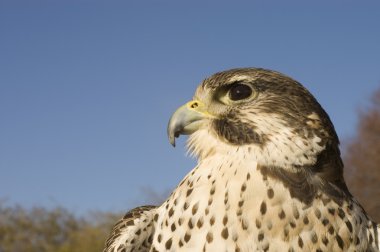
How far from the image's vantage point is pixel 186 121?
348 centimetres

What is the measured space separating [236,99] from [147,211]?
1.01 metres

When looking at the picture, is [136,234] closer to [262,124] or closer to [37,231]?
[262,124]

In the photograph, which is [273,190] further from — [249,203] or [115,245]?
[115,245]

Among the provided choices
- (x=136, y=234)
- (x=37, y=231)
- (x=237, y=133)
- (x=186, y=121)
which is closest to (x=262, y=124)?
(x=237, y=133)

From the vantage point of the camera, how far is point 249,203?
2.97 meters

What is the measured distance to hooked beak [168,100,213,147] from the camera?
3.48 meters

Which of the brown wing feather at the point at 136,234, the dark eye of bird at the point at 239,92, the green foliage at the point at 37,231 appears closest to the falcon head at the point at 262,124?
the dark eye of bird at the point at 239,92

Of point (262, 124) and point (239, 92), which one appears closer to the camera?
point (262, 124)

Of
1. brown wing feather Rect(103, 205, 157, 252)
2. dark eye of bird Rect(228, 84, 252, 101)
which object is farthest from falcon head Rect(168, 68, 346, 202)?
brown wing feather Rect(103, 205, 157, 252)

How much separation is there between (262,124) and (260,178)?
1.17 ft

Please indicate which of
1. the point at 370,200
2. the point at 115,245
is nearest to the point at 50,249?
the point at 370,200

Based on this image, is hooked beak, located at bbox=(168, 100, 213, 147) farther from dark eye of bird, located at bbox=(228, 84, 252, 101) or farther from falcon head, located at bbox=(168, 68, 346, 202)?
dark eye of bird, located at bbox=(228, 84, 252, 101)

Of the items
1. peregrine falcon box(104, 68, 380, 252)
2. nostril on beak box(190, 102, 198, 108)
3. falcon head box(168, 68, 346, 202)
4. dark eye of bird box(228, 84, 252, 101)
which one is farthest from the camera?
nostril on beak box(190, 102, 198, 108)

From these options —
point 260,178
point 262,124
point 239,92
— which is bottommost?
point 260,178
